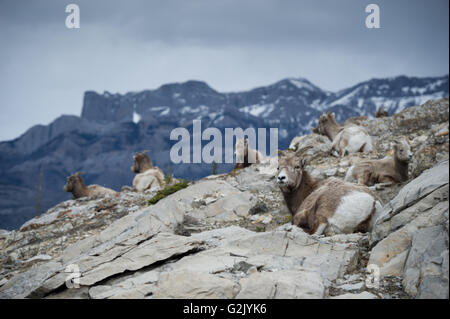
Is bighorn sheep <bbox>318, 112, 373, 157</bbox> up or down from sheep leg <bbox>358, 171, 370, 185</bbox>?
up

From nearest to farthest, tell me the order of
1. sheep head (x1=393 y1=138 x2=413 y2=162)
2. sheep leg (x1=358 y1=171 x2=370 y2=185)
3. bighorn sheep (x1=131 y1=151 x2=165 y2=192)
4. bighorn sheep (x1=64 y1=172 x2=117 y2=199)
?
sheep head (x1=393 y1=138 x2=413 y2=162)
sheep leg (x1=358 y1=171 x2=370 y2=185)
bighorn sheep (x1=131 y1=151 x2=165 y2=192)
bighorn sheep (x1=64 y1=172 x2=117 y2=199)

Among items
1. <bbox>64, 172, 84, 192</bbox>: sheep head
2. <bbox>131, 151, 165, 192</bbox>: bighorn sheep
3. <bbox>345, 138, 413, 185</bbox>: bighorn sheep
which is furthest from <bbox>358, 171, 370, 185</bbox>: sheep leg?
<bbox>64, 172, 84, 192</bbox>: sheep head

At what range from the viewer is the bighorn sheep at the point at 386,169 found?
10820mm

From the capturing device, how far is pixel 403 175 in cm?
1092

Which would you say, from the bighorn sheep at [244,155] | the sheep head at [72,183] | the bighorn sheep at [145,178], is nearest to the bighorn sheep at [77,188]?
the sheep head at [72,183]

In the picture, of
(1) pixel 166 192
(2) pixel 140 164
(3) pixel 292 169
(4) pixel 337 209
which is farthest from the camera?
(2) pixel 140 164

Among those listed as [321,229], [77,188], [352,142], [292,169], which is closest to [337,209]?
[321,229]

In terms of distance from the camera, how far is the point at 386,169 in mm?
11172

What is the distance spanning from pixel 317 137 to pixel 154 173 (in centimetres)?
767

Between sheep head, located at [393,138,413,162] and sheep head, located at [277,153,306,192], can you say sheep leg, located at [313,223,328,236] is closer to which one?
sheep head, located at [277,153,306,192]

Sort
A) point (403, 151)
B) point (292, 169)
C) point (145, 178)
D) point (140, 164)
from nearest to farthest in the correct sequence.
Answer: point (292, 169) → point (403, 151) → point (145, 178) → point (140, 164)

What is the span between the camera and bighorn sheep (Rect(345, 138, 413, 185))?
10820 mm

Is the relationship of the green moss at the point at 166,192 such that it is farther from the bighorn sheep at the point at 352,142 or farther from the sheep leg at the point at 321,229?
the bighorn sheep at the point at 352,142

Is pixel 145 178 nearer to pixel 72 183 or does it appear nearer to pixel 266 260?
pixel 72 183
